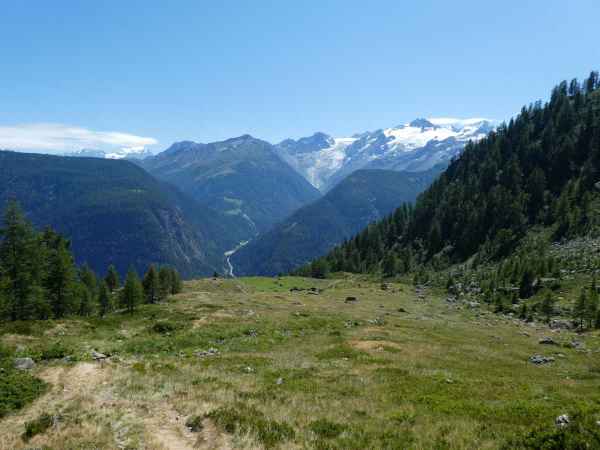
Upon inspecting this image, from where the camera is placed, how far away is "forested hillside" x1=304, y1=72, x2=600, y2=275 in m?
122

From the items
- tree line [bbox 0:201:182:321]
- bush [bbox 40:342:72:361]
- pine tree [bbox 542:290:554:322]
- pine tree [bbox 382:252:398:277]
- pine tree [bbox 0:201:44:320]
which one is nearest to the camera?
bush [bbox 40:342:72:361]

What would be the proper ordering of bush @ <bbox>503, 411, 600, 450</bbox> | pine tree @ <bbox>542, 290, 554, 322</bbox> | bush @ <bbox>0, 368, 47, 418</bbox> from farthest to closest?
1. pine tree @ <bbox>542, 290, 554, 322</bbox>
2. bush @ <bbox>0, 368, 47, 418</bbox>
3. bush @ <bbox>503, 411, 600, 450</bbox>

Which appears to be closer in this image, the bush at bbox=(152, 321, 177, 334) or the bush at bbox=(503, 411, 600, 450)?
the bush at bbox=(503, 411, 600, 450)

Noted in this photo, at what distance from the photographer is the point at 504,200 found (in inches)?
5463

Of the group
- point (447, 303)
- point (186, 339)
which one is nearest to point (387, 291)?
point (447, 303)

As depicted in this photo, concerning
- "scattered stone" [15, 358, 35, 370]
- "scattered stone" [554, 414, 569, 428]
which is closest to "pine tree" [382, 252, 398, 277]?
"scattered stone" [15, 358, 35, 370]

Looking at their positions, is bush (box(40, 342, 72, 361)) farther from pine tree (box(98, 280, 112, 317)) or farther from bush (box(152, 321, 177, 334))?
pine tree (box(98, 280, 112, 317))

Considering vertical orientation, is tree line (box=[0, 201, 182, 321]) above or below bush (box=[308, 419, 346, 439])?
below

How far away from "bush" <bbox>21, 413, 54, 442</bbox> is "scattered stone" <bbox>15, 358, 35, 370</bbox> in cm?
914

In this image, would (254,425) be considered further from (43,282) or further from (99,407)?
(43,282)

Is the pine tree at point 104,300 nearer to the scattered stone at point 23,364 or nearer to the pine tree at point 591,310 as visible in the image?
the scattered stone at point 23,364

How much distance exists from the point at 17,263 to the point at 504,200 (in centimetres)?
14836

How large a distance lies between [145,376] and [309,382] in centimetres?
989

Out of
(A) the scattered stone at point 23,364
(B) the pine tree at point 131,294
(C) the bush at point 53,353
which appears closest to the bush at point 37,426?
(A) the scattered stone at point 23,364
